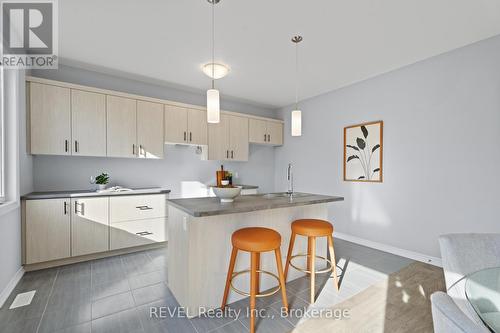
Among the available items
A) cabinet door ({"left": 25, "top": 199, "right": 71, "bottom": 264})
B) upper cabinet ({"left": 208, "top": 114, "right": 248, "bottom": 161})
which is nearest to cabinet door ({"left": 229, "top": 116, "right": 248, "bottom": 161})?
upper cabinet ({"left": 208, "top": 114, "right": 248, "bottom": 161})

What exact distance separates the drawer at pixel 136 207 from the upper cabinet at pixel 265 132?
2217 millimetres

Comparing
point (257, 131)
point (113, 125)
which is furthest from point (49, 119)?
point (257, 131)

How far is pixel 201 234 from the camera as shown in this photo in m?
1.86

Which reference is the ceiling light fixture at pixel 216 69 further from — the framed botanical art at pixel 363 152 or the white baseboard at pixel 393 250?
the white baseboard at pixel 393 250

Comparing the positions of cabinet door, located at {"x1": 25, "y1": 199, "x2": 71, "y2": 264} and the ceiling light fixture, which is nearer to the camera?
cabinet door, located at {"x1": 25, "y1": 199, "x2": 71, "y2": 264}

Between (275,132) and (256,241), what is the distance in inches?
144

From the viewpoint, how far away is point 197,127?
4020 mm

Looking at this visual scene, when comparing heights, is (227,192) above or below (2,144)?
below

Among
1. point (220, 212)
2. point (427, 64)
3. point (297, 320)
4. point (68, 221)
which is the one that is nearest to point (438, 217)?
point (427, 64)

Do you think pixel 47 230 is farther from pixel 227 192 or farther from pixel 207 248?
pixel 227 192

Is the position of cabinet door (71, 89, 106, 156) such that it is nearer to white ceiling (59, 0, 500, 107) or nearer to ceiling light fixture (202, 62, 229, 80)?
white ceiling (59, 0, 500, 107)

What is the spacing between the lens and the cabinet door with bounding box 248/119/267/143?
468cm

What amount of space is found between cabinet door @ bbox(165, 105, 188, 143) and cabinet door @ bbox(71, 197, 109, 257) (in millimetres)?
1348

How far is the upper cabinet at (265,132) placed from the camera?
4.72 meters
